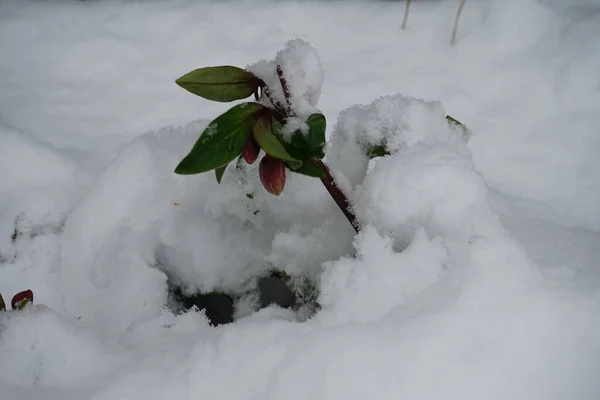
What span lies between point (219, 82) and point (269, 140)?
0.10 m

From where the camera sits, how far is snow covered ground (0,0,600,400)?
0.49 metres

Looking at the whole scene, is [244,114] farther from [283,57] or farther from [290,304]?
[290,304]

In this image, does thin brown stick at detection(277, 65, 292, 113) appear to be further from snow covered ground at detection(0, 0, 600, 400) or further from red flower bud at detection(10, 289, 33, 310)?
red flower bud at detection(10, 289, 33, 310)

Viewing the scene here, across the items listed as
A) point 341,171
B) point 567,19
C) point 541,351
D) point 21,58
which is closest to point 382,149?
point 341,171

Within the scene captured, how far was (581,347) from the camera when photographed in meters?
0.51

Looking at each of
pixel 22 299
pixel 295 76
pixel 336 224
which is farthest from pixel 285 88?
pixel 22 299

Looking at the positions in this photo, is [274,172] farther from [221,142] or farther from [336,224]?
[336,224]

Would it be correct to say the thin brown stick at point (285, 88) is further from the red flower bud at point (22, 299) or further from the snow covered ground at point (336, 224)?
the red flower bud at point (22, 299)

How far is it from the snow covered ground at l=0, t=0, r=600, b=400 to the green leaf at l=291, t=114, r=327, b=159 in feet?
0.38

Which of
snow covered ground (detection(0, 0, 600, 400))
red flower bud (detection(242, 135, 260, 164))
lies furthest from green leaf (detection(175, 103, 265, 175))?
snow covered ground (detection(0, 0, 600, 400))

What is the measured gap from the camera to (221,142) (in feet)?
1.65

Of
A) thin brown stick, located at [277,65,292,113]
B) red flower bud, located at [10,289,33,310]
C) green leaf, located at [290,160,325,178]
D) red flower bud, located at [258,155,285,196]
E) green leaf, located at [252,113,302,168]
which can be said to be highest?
thin brown stick, located at [277,65,292,113]

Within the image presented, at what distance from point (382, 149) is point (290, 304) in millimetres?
259

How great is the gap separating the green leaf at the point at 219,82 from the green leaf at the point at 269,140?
5cm
